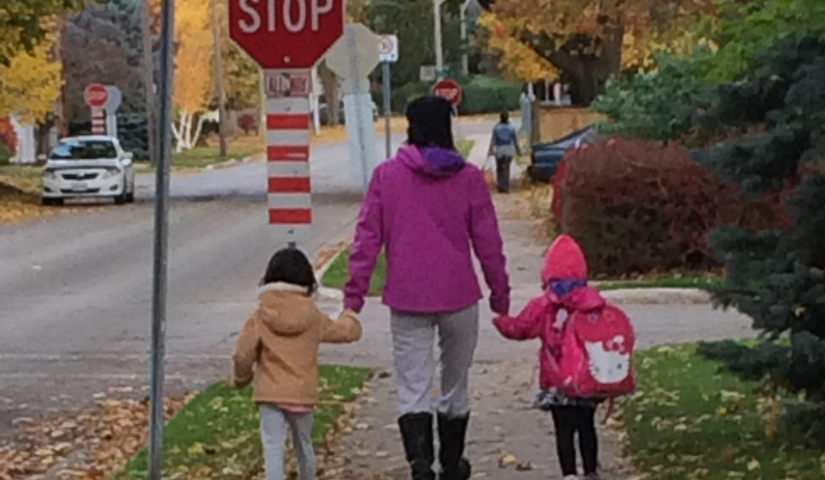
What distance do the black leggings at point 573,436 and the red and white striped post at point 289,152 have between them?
2.45 metres

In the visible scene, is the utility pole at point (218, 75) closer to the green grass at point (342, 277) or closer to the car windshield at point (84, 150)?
the car windshield at point (84, 150)

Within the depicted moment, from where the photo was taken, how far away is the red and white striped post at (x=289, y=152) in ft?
32.3

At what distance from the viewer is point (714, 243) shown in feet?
28.4

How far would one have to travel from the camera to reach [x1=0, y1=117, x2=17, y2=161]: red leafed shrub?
2481 inches

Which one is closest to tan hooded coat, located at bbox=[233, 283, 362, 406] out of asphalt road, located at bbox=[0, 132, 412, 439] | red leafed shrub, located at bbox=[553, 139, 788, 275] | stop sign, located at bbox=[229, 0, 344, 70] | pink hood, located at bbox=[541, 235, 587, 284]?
pink hood, located at bbox=[541, 235, 587, 284]

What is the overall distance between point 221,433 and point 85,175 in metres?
28.3

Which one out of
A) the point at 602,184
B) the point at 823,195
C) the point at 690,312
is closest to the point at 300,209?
the point at 823,195

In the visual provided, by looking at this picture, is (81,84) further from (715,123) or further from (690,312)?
(715,123)

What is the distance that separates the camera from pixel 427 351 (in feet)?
27.0

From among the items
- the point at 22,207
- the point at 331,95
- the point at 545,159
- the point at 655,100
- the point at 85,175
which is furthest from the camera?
the point at 331,95

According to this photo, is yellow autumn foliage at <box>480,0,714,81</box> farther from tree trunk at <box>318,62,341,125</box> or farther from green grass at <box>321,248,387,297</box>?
tree trunk at <box>318,62,341,125</box>

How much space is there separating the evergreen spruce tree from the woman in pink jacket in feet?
4.06

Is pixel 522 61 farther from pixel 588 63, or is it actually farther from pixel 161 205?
pixel 161 205

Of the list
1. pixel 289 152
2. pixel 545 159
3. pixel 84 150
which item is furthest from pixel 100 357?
pixel 545 159
